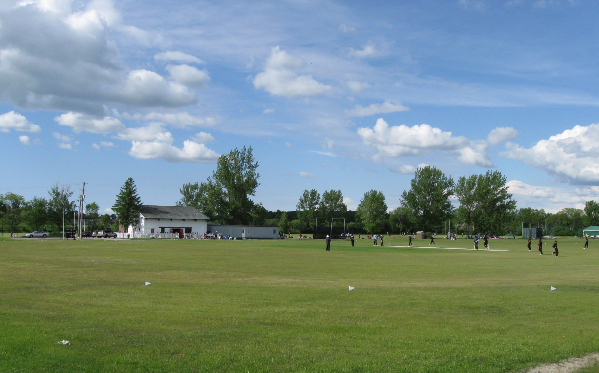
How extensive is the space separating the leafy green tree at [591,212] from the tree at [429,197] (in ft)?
320

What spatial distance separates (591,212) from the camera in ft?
632

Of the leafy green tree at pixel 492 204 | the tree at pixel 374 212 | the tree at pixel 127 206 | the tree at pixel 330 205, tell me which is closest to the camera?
the tree at pixel 127 206

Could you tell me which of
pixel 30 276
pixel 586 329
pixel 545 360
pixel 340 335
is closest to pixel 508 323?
pixel 586 329

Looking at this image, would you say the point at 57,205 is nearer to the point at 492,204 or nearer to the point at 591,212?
the point at 492,204

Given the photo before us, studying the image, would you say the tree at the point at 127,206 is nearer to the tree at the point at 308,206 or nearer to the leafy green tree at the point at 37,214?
the leafy green tree at the point at 37,214

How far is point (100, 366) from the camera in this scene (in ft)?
23.6

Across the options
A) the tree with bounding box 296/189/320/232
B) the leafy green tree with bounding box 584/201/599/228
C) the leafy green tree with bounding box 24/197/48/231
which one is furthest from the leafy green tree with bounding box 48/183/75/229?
the leafy green tree with bounding box 584/201/599/228

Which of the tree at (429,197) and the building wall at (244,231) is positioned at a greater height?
the tree at (429,197)

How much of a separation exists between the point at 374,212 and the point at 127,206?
80276 millimetres

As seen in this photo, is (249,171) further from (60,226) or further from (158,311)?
(158,311)

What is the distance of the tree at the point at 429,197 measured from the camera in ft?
404

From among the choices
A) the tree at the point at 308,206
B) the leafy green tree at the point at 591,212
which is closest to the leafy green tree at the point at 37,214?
the tree at the point at 308,206

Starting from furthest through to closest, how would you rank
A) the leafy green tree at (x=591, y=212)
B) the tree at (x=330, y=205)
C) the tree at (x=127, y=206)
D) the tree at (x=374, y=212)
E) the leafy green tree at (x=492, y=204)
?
the leafy green tree at (x=591, y=212)
the tree at (x=330, y=205)
the tree at (x=374, y=212)
the leafy green tree at (x=492, y=204)
the tree at (x=127, y=206)

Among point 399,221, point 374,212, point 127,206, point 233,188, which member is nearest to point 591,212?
point 399,221
